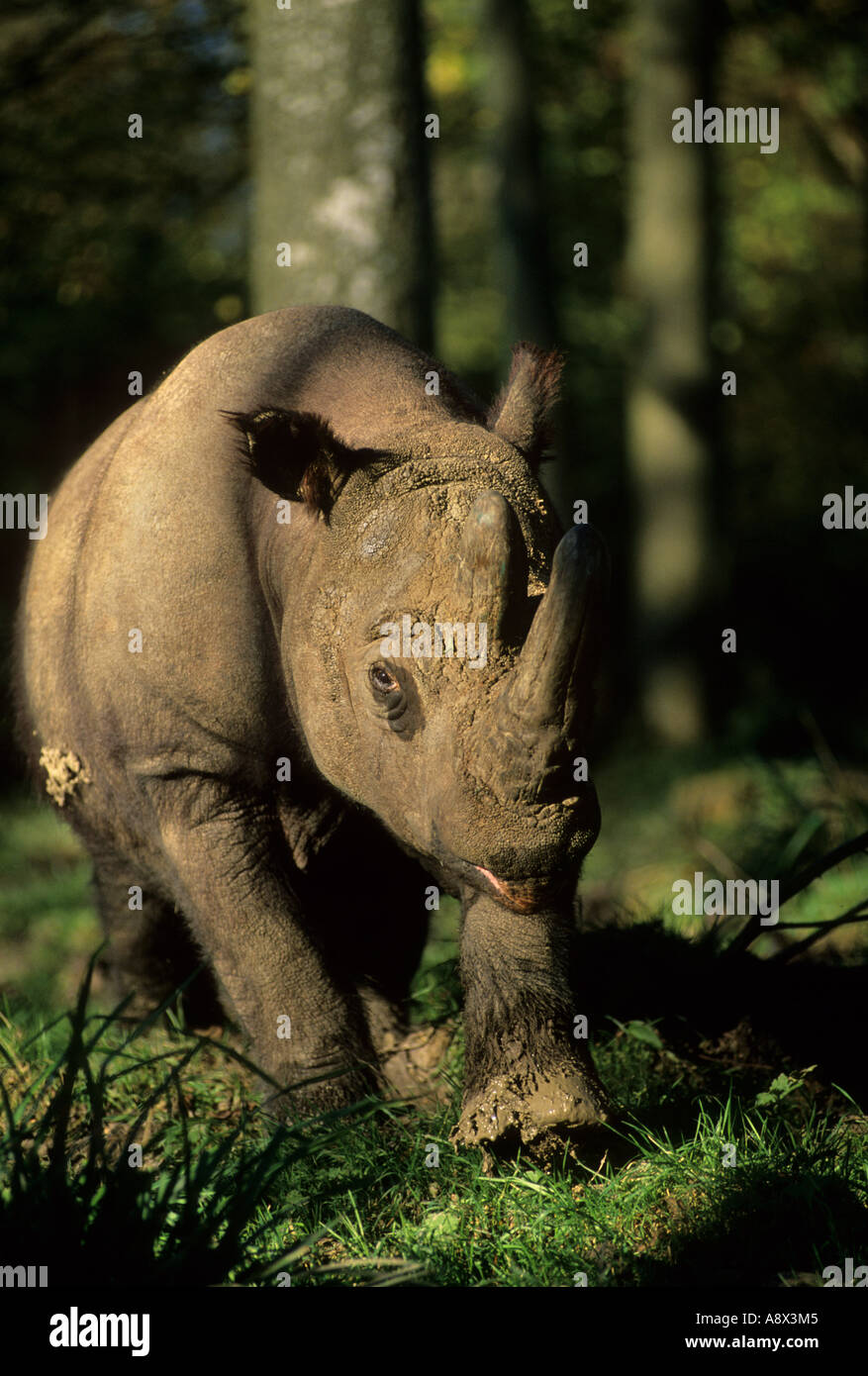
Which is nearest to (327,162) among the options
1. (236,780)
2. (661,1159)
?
(236,780)

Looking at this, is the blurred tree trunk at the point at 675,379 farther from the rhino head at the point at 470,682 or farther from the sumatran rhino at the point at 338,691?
the rhino head at the point at 470,682

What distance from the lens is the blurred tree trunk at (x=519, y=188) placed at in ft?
36.3

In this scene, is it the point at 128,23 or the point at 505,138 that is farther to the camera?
the point at 505,138

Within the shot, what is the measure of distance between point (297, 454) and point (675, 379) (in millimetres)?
7365

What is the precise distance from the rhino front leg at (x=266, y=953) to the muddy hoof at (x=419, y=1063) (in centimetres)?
11

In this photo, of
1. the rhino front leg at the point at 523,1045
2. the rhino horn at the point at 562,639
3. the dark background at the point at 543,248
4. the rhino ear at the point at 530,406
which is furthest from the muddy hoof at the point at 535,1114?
the dark background at the point at 543,248

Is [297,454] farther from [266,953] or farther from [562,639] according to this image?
[266,953]

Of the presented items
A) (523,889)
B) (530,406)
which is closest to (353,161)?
(530,406)

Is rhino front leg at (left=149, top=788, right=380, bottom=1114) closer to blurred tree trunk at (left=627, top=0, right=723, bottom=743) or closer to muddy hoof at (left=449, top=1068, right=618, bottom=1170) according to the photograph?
muddy hoof at (left=449, top=1068, right=618, bottom=1170)

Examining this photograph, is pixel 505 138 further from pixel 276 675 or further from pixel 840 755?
pixel 276 675

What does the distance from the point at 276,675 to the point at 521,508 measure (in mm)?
848

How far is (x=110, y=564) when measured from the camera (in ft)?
13.1

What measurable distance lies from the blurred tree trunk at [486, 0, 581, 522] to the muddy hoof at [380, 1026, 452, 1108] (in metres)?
7.31

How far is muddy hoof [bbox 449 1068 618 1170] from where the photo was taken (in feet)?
10.4
